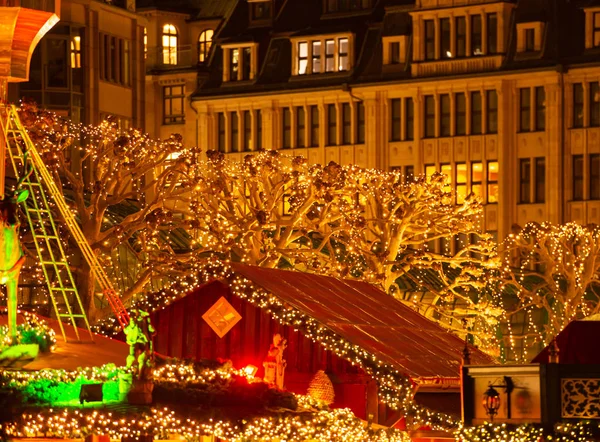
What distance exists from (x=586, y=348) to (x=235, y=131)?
194ft

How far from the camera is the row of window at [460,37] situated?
288ft

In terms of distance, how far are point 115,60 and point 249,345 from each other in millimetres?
40019

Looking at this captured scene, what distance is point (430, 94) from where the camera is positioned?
89750mm

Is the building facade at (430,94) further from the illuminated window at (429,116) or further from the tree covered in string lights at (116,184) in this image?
the tree covered in string lights at (116,184)

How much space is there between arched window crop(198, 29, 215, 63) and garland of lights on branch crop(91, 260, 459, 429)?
5998 cm

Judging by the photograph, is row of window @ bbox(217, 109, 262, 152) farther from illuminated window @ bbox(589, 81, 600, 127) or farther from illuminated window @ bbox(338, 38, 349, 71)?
illuminated window @ bbox(589, 81, 600, 127)

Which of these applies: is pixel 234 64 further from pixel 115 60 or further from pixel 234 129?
pixel 115 60

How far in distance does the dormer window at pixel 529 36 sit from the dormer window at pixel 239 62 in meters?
13.6

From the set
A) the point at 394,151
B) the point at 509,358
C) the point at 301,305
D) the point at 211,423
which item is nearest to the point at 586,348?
the point at 301,305

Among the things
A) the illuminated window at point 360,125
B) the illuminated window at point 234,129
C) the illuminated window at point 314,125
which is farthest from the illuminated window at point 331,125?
the illuminated window at point 234,129

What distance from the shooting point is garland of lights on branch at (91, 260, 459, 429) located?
36.9 meters

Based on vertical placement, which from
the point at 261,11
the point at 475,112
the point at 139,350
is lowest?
the point at 139,350

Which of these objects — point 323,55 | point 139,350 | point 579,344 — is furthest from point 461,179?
point 139,350

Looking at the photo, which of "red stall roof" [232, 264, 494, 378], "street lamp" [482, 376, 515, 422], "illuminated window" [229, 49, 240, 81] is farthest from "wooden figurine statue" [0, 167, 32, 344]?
"illuminated window" [229, 49, 240, 81]
